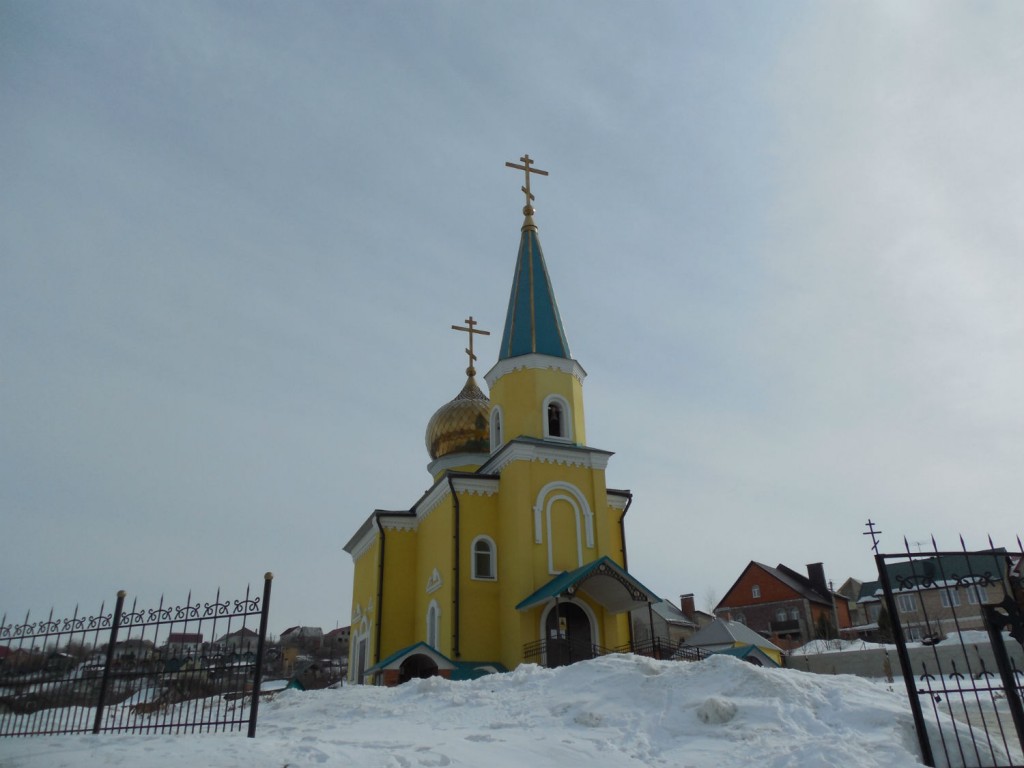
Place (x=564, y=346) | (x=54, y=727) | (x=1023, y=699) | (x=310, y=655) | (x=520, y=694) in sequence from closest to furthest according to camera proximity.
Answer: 1. (x=1023, y=699)
2. (x=54, y=727)
3. (x=520, y=694)
4. (x=564, y=346)
5. (x=310, y=655)

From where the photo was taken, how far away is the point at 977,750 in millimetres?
6594

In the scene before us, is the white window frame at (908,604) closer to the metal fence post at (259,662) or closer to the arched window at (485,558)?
the arched window at (485,558)

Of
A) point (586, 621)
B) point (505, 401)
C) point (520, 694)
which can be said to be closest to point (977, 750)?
point (520, 694)

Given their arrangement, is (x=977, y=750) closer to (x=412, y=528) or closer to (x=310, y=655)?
(x=412, y=528)

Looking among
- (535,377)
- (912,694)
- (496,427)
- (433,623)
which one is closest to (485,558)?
(433,623)

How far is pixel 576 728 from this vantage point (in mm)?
8234

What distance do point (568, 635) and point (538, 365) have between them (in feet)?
23.2

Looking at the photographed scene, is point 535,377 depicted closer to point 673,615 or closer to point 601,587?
point 601,587

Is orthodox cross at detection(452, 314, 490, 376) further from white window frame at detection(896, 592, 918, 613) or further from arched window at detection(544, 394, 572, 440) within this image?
white window frame at detection(896, 592, 918, 613)

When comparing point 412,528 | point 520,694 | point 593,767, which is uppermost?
point 412,528

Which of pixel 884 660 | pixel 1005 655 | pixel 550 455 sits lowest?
pixel 1005 655

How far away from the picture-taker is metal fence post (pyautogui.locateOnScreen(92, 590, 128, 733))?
24.8ft

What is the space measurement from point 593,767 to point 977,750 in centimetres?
336

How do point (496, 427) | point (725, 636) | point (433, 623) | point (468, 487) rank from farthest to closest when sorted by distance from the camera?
1. point (725, 636)
2. point (496, 427)
3. point (468, 487)
4. point (433, 623)
